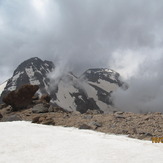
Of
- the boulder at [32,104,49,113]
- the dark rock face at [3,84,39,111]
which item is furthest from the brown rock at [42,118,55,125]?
the dark rock face at [3,84,39,111]

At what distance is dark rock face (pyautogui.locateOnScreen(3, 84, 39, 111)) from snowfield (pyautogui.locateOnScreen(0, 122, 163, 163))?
1006 inches

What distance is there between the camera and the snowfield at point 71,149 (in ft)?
42.6

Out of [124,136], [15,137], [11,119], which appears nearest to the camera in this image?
[15,137]

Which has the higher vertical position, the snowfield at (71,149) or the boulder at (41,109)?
the boulder at (41,109)

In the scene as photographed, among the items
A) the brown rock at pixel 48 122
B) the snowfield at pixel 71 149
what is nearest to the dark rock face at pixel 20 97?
the brown rock at pixel 48 122

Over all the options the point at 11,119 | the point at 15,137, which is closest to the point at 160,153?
the point at 15,137

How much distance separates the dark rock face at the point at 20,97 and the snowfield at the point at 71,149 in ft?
83.8

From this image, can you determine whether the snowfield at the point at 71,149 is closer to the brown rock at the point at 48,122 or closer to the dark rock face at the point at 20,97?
the brown rock at the point at 48,122

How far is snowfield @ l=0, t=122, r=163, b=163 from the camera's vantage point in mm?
12992

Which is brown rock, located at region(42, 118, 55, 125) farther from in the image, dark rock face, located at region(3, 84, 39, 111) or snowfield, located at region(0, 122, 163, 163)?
dark rock face, located at region(3, 84, 39, 111)

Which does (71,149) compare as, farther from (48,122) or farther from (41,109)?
(41,109)

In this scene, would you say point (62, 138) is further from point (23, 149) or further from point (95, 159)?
point (95, 159)

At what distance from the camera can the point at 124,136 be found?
2016 centimetres

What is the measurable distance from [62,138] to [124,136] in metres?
5.65
